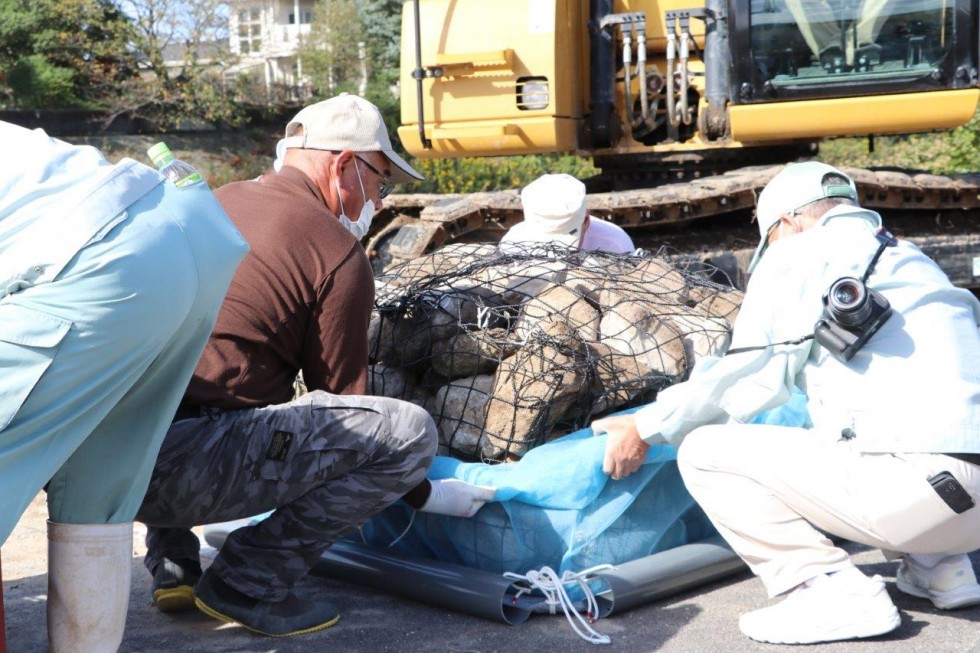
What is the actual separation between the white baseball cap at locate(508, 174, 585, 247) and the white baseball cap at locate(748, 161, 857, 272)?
2.00 metres

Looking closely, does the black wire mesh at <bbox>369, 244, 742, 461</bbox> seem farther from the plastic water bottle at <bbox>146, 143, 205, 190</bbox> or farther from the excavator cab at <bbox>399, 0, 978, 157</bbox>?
the excavator cab at <bbox>399, 0, 978, 157</bbox>

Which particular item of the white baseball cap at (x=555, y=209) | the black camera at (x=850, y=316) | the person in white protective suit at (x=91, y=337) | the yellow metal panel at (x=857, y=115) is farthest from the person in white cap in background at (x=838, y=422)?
the yellow metal panel at (x=857, y=115)

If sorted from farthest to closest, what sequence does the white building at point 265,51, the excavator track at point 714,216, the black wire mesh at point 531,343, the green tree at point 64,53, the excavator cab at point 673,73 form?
the white building at point 265,51 < the green tree at point 64,53 < the excavator track at point 714,216 < the excavator cab at point 673,73 < the black wire mesh at point 531,343

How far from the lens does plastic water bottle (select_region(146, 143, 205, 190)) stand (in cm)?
249

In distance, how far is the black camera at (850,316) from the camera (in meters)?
2.93

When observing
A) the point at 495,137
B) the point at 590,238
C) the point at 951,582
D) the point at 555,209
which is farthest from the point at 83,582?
the point at 495,137

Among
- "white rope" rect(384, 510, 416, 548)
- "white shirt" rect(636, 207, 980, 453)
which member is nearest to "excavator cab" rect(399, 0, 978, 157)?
"white shirt" rect(636, 207, 980, 453)

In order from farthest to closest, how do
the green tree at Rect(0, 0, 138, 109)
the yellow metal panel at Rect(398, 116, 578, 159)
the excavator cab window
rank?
the green tree at Rect(0, 0, 138, 109)
the yellow metal panel at Rect(398, 116, 578, 159)
the excavator cab window

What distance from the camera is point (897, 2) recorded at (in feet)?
21.8

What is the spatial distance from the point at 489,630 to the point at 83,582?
117 cm

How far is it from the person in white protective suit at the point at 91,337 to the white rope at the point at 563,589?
3.97ft

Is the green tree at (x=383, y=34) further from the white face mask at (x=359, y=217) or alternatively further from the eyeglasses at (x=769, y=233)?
the eyeglasses at (x=769, y=233)

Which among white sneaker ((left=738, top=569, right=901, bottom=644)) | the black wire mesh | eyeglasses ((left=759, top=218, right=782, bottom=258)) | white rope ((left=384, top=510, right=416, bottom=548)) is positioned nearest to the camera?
white sneaker ((left=738, top=569, right=901, bottom=644))

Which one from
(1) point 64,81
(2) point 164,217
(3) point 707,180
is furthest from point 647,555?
(1) point 64,81
